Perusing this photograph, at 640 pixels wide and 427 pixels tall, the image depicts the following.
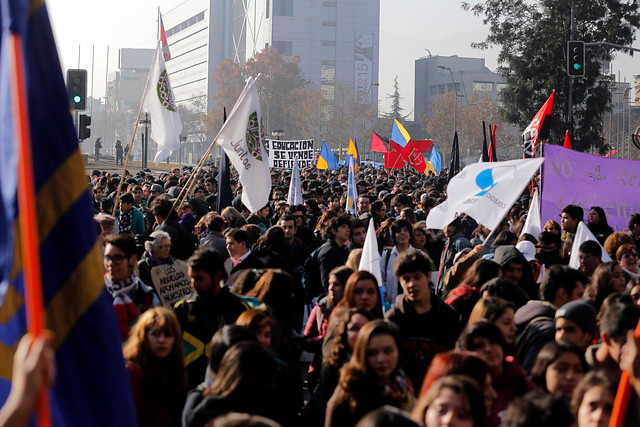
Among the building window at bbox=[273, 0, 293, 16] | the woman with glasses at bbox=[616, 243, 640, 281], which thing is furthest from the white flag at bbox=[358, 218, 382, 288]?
the building window at bbox=[273, 0, 293, 16]

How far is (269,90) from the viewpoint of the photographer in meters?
92.4

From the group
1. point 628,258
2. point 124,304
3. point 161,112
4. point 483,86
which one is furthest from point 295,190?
point 483,86

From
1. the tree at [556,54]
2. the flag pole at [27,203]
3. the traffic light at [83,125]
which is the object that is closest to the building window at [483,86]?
the tree at [556,54]

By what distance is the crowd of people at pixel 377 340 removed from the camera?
12.3 ft

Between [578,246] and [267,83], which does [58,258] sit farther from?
[267,83]

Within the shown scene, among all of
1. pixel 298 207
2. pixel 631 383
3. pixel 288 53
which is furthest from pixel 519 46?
pixel 288 53

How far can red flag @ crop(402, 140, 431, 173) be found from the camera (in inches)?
1140

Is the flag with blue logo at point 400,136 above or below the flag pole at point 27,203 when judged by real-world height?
above

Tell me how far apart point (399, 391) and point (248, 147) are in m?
7.27

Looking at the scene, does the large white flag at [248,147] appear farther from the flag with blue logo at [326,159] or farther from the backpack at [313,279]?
the flag with blue logo at [326,159]

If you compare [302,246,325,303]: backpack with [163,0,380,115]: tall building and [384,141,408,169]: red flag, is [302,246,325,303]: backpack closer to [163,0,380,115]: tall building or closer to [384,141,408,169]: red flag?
[384,141,408,169]: red flag

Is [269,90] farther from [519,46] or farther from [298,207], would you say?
[298,207]

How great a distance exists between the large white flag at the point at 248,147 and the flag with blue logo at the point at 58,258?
8.30 m

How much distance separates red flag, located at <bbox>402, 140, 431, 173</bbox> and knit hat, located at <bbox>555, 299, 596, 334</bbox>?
23.2m
